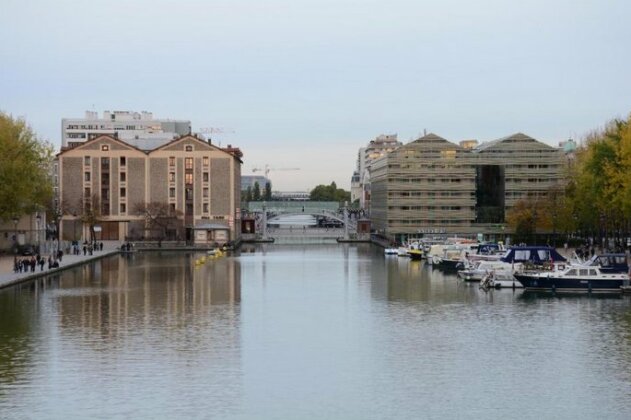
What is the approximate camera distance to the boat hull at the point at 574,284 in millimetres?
49562

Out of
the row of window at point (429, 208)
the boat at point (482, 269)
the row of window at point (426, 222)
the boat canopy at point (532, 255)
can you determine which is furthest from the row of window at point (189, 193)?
the boat canopy at point (532, 255)

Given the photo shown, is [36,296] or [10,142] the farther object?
[10,142]

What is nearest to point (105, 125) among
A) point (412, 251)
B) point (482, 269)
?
point (412, 251)

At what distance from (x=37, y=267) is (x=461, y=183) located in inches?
2435

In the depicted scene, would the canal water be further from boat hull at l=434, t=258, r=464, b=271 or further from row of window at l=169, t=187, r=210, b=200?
row of window at l=169, t=187, r=210, b=200

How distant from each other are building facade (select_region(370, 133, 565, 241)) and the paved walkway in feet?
119

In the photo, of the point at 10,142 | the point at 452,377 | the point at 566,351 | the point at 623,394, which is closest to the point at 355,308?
the point at 566,351

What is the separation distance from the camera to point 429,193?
116 m

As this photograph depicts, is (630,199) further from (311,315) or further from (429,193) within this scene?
(429,193)

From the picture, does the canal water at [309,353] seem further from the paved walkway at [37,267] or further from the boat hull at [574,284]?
the boat hull at [574,284]

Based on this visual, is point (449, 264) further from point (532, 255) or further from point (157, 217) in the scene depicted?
point (157, 217)

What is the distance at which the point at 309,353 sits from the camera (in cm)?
3116

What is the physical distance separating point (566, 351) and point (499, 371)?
4490 mm

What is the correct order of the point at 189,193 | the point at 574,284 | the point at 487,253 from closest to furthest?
the point at 574,284 → the point at 487,253 → the point at 189,193
